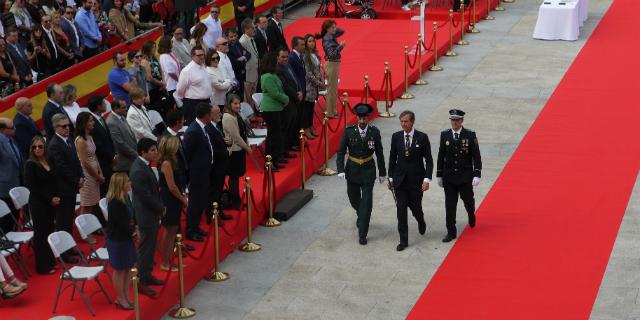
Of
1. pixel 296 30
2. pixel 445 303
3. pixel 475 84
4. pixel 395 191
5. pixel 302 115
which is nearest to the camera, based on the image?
pixel 445 303

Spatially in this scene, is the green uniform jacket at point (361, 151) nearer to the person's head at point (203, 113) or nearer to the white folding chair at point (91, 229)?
the person's head at point (203, 113)

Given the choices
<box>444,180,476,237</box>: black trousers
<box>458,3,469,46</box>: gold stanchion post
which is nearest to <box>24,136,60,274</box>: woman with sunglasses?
<box>444,180,476,237</box>: black trousers

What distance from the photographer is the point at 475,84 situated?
25828 millimetres

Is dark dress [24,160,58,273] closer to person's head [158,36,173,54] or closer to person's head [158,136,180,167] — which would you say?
person's head [158,136,180,167]

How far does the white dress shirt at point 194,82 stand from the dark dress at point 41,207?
4.12 metres

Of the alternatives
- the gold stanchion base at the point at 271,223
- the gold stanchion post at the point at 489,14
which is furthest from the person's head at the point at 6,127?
the gold stanchion post at the point at 489,14

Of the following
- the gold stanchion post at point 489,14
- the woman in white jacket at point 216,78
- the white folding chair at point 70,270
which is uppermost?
the woman in white jacket at point 216,78

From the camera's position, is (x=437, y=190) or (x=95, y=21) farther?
(x=95, y=21)

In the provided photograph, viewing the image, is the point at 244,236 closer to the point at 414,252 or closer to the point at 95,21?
the point at 414,252

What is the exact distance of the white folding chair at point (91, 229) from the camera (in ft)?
49.4

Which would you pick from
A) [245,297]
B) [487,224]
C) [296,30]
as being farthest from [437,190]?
[296,30]

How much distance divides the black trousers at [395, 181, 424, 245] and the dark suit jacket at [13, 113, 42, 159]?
469cm

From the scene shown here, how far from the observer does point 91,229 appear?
1521cm

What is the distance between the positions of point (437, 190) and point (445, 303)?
4168 millimetres
